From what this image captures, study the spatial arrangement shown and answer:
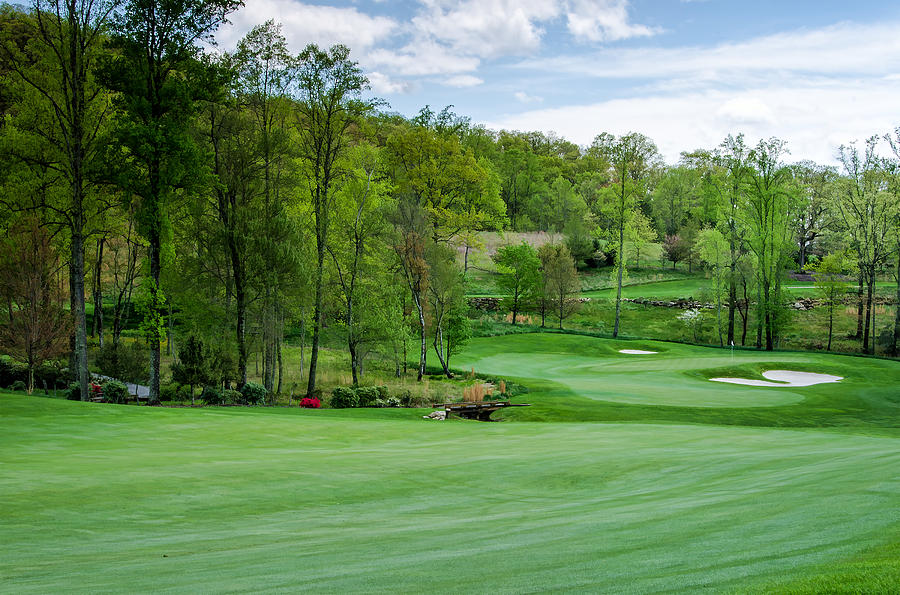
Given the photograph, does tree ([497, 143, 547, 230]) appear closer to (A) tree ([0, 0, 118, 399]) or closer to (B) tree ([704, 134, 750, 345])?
(B) tree ([704, 134, 750, 345])

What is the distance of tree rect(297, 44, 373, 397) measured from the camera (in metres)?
30.5

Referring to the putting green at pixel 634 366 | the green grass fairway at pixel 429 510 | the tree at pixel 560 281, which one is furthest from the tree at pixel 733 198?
the green grass fairway at pixel 429 510

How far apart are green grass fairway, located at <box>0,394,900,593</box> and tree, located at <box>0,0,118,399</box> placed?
26.9 feet

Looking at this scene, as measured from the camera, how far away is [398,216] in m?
38.6

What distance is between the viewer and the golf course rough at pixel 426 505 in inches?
240

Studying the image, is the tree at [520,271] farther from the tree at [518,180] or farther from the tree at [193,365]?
the tree at [518,180]

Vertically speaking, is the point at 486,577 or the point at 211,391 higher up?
the point at 486,577

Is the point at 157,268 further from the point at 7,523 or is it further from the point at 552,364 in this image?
the point at 552,364

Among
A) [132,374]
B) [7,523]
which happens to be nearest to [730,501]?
[7,523]

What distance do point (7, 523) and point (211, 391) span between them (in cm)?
1665

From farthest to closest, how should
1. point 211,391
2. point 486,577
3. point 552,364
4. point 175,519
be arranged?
1. point 552,364
2. point 211,391
3. point 175,519
4. point 486,577

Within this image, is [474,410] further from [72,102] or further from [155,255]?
[72,102]

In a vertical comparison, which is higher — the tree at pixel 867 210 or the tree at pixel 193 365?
the tree at pixel 867 210

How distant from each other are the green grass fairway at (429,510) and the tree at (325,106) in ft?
48.6
